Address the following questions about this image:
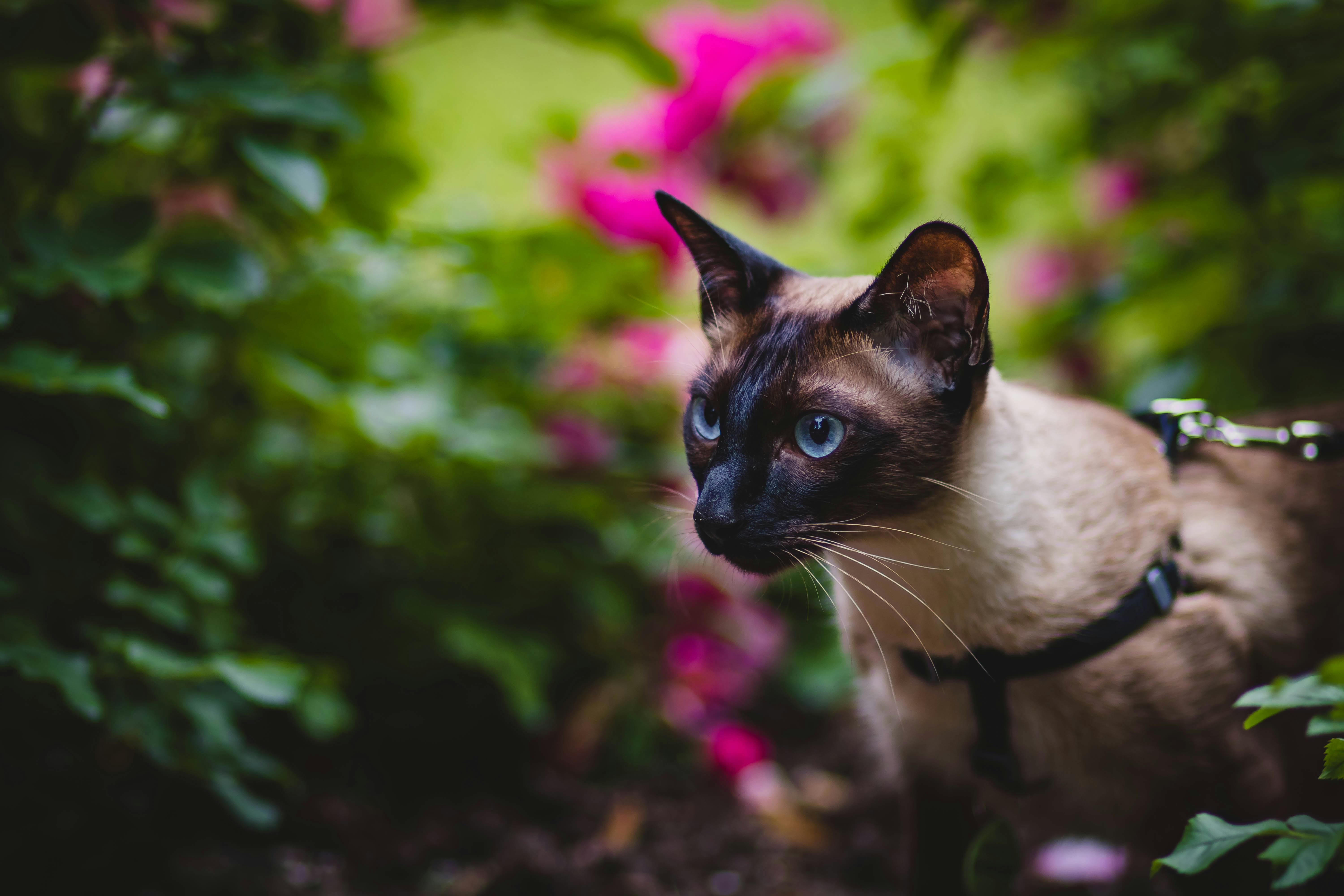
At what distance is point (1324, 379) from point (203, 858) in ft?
7.71

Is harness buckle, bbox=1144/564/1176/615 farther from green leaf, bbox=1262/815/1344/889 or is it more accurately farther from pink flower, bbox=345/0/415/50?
pink flower, bbox=345/0/415/50

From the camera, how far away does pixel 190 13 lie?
5.52 feet

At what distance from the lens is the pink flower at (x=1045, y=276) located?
278 centimetres

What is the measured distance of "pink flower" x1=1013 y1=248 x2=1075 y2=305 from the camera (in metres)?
2.78

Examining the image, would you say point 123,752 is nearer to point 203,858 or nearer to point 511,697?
point 203,858

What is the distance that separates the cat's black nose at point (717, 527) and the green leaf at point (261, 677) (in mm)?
651

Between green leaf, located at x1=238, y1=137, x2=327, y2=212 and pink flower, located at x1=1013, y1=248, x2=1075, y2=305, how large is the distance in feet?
7.49

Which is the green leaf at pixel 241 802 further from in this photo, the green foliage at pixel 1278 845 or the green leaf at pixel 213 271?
the green foliage at pixel 1278 845

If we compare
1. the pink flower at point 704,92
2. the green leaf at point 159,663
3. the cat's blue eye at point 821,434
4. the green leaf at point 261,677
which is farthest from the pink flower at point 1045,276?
the green leaf at point 159,663

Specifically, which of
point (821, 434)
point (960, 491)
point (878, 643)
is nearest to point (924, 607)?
point (878, 643)

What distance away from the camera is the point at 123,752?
1476 millimetres

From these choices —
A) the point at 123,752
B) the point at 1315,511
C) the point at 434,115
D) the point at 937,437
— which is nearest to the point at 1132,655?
the point at 937,437

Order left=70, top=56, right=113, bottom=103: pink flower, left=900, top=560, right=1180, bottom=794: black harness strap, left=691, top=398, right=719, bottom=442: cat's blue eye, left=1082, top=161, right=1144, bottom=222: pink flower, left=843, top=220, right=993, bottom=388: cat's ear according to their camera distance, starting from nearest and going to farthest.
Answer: left=843, top=220, right=993, bottom=388: cat's ear < left=900, top=560, right=1180, bottom=794: black harness strap < left=691, top=398, right=719, bottom=442: cat's blue eye < left=70, top=56, right=113, bottom=103: pink flower < left=1082, top=161, right=1144, bottom=222: pink flower

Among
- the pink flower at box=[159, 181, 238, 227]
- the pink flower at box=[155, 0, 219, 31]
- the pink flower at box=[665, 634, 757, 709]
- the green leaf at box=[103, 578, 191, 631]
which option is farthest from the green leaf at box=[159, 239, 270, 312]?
the pink flower at box=[665, 634, 757, 709]
